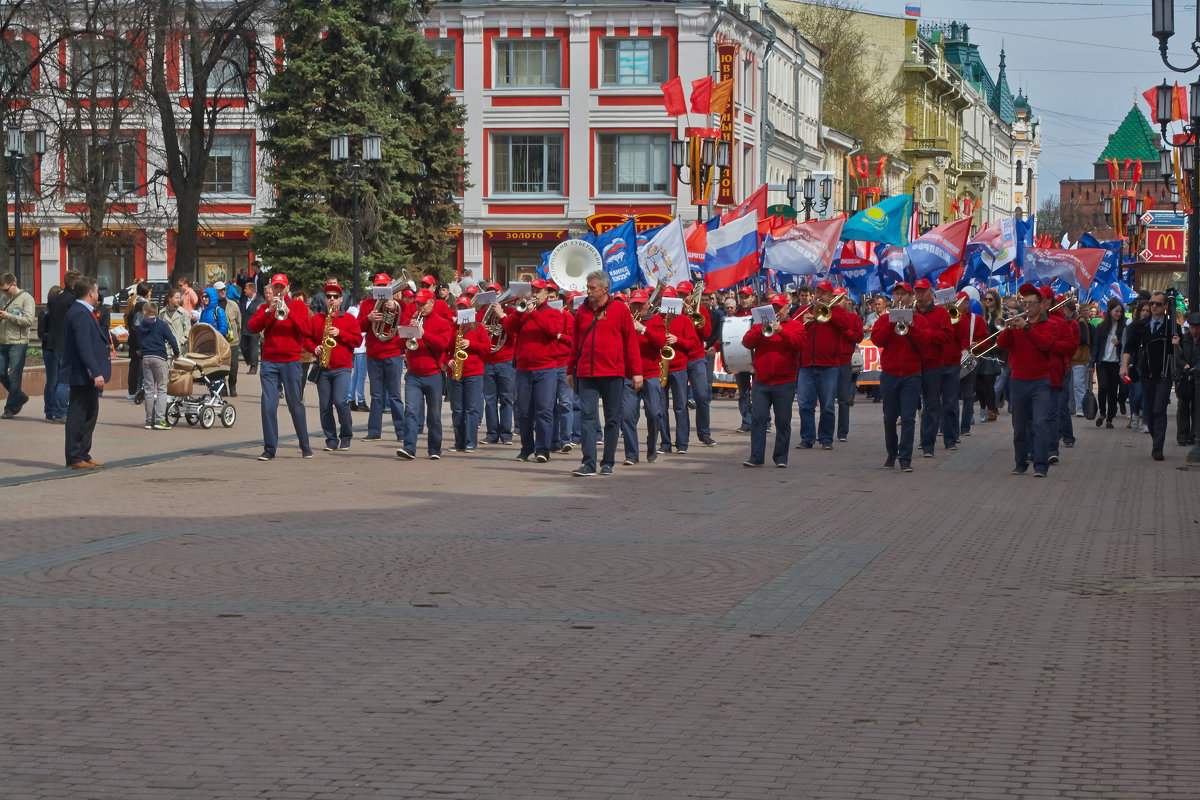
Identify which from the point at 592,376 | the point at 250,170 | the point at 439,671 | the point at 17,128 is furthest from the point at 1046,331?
the point at 250,170

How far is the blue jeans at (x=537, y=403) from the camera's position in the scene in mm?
16984

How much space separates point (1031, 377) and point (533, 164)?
42.6 metres

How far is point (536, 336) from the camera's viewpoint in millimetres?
16953

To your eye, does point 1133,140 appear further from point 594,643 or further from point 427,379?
point 594,643

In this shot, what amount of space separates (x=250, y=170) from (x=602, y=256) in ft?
122

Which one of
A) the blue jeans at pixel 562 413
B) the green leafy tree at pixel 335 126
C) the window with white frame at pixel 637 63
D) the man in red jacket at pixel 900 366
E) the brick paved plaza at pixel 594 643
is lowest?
the brick paved plaza at pixel 594 643

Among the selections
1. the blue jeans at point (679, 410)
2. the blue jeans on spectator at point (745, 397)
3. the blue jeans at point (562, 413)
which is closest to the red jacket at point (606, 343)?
the blue jeans at point (562, 413)

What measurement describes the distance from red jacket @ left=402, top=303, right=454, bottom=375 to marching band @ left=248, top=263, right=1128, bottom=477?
19 millimetres

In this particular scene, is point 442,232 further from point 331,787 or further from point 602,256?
point 331,787

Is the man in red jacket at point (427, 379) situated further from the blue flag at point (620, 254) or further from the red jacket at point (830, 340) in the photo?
the blue flag at point (620, 254)

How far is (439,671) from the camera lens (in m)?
7.07

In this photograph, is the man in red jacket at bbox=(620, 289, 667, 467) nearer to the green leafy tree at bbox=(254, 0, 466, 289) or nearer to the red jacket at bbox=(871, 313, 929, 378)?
the red jacket at bbox=(871, 313, 929, 378)

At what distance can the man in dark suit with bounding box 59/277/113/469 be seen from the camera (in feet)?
50.9

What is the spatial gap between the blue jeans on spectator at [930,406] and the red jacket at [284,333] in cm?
663
